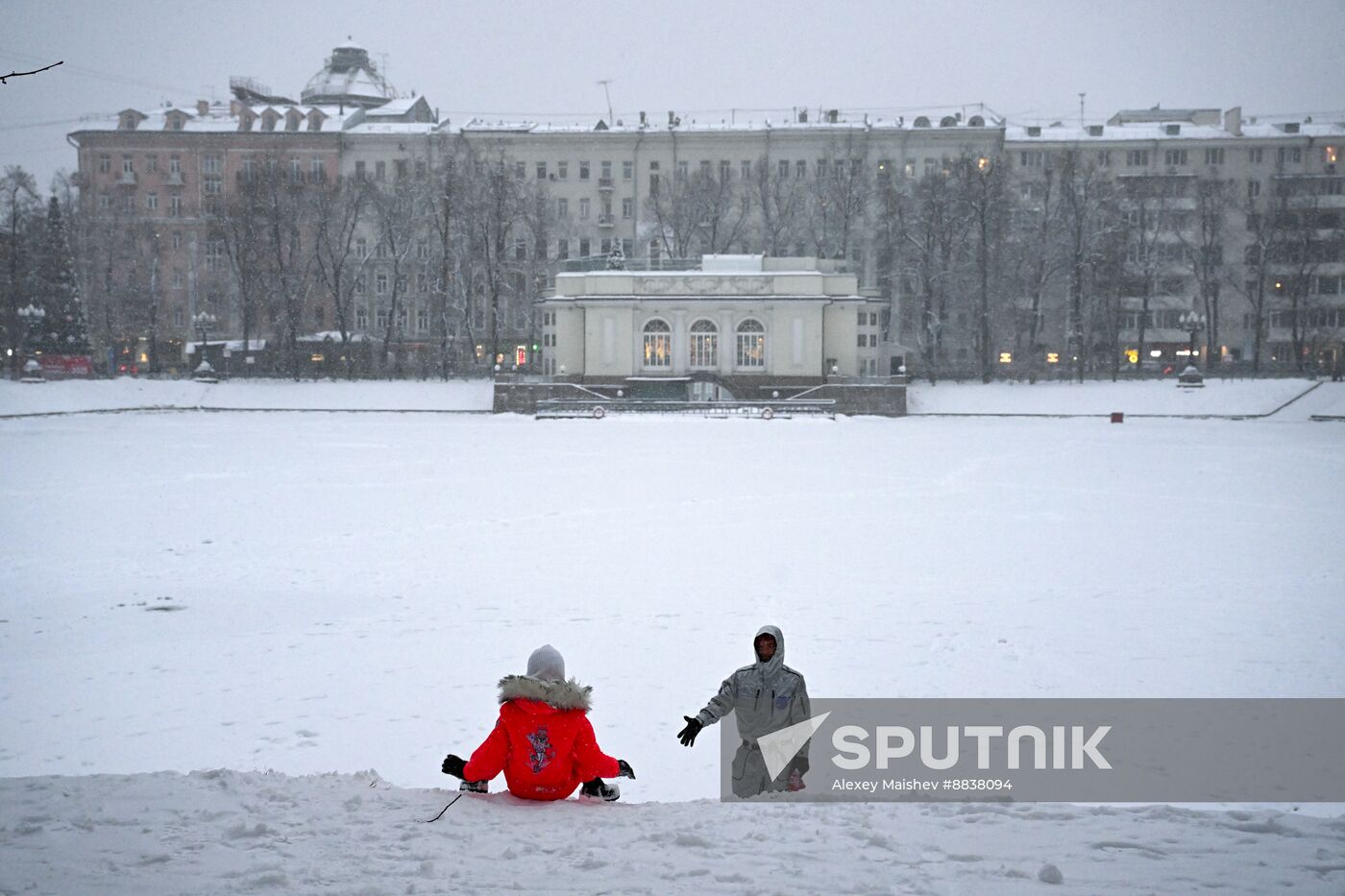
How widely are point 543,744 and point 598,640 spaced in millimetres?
5128

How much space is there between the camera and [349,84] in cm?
8712

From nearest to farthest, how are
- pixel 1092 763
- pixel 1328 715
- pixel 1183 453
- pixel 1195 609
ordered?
pixel 1092 763 → pixel 1328 715 → pixel 1195 609 → pixel 1183 453

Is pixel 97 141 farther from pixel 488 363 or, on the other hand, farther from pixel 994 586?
pixel 994 586

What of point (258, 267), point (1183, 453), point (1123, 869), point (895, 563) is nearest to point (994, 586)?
point (895, 563)

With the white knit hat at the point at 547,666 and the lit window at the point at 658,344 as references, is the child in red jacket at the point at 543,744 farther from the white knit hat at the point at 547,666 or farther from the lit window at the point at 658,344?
the lit window at the point at 658,344

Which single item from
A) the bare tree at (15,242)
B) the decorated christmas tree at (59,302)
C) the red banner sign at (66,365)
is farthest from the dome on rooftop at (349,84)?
the red banner sign at (66,365)

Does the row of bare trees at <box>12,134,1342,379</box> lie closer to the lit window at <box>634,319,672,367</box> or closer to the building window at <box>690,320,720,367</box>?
the lit window at <box>634,319,672,367</box>

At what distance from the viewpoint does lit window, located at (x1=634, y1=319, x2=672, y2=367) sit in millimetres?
57938

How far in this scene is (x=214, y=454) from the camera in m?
29.8

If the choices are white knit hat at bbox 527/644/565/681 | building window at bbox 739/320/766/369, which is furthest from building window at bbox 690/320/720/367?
white knit hat at bbox 527/644/565/681

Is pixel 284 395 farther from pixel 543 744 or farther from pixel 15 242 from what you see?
pixel 543 744

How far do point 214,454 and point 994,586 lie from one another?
22918 millimetres

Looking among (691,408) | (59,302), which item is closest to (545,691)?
(691,408)

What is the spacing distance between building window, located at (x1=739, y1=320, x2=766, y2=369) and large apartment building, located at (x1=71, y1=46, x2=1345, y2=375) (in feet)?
34.2
